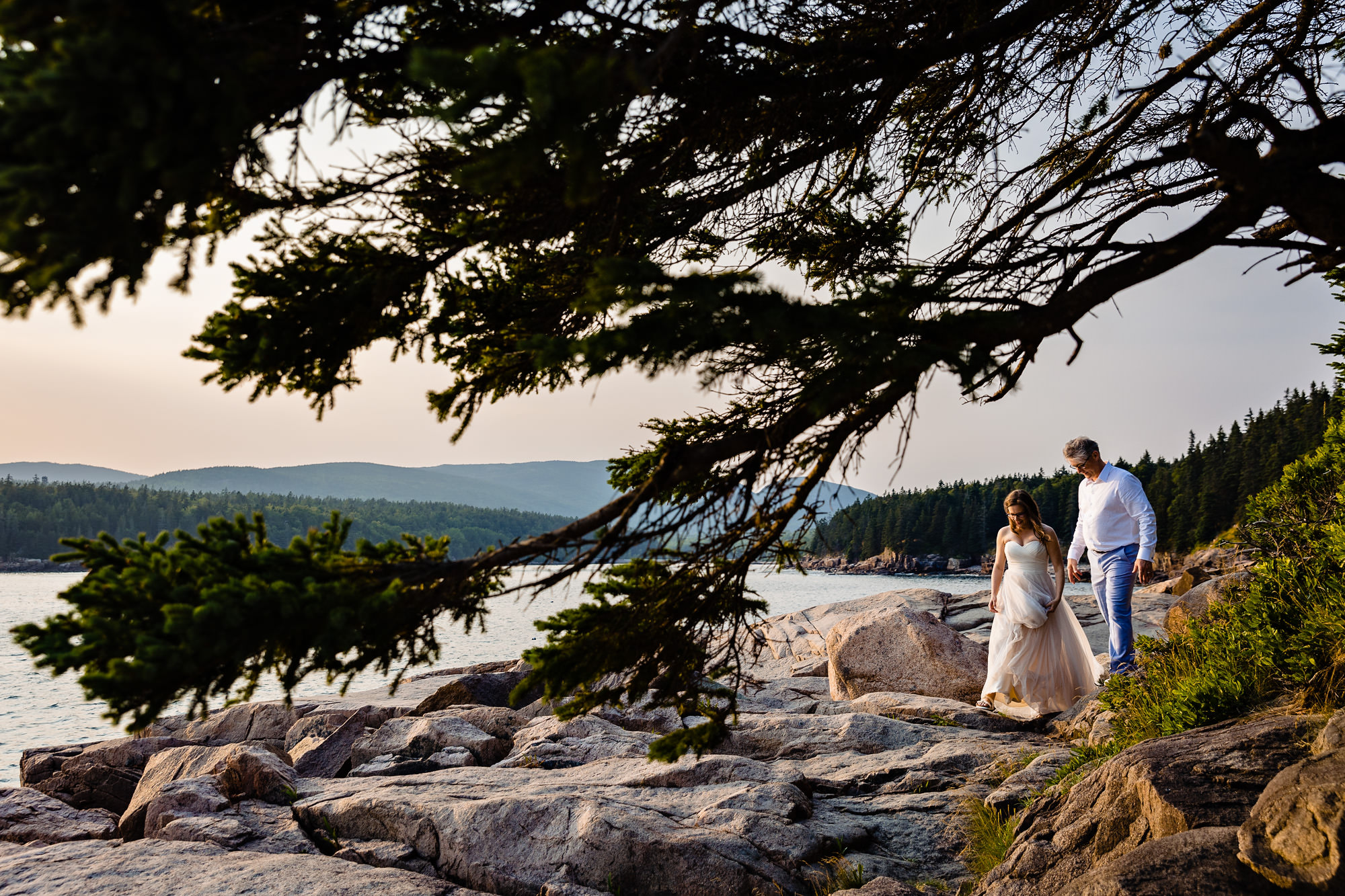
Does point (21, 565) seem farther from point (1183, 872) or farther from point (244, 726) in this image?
point (1183, 872)

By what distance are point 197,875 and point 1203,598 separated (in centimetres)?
1198

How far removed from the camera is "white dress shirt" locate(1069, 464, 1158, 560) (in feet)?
→ 24.6

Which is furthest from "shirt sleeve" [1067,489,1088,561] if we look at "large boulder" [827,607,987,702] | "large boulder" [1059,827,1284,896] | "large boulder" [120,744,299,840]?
"large boulder" [120,744,299,840]

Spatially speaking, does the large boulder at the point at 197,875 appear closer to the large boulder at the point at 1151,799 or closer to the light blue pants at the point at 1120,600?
the large boulder at the point at 1151,799

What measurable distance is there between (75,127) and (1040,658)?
9558 millimetres

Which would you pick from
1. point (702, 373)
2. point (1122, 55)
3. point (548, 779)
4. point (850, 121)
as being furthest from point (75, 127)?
point (1122, 55)

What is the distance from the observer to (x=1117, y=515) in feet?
25.1

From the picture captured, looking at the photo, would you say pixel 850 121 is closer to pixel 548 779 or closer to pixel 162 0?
pixel 162 0

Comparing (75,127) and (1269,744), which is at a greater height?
(75,127)

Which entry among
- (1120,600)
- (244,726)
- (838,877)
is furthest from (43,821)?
(1120,600)

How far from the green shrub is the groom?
1.14 meters

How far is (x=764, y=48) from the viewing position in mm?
3752

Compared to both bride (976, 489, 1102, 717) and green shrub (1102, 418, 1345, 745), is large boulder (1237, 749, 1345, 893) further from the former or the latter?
bride (976, 489, 1102, 717)

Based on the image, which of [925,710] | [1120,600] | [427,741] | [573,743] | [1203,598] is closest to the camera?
[573,743]
